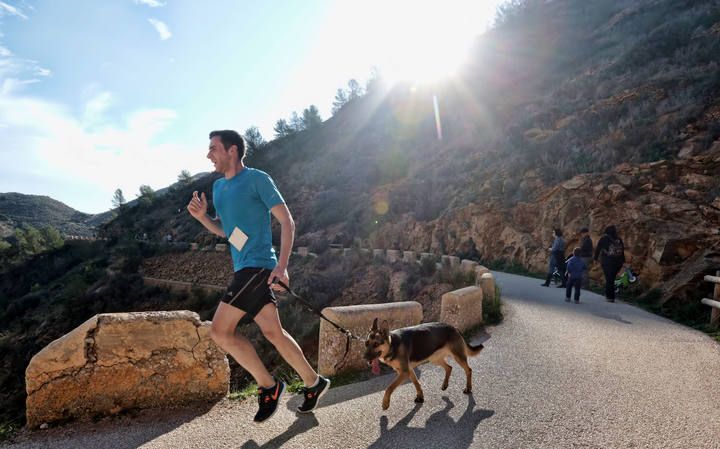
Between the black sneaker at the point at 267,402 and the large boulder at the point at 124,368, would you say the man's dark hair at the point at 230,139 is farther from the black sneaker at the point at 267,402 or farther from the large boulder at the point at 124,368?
the black sneaker at the point at 267,402

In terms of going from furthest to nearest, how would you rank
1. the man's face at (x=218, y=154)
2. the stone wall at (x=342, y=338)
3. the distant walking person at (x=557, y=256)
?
the distant walking person at (x=557, y=256) < the stone wall at (x=342, y=338) < the man's face at (x=218, y=154)

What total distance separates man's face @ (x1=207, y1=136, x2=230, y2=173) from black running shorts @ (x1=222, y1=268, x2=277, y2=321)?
0.87 meters

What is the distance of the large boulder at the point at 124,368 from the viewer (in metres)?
3.20

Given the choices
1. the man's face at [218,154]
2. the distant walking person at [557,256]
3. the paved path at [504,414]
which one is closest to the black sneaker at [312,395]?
the paved path at [504,414]

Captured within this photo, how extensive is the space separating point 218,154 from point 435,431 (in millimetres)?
2734

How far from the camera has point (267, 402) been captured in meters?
3.10

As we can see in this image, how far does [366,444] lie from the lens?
9.54 ft

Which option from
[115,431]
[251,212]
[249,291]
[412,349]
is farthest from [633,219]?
[115,431]

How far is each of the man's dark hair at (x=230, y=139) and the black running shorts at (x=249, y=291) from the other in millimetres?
973

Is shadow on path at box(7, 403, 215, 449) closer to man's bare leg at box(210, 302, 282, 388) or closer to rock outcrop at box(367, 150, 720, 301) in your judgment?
man's bare leg at box(210, 302, 282, 388)

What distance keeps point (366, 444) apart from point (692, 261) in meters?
9.81

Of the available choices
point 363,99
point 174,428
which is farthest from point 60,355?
point 363,99

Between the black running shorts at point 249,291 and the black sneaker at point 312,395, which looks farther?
the black sneaker at point 312,395

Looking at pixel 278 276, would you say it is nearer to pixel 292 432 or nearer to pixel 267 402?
pixel 267 402
